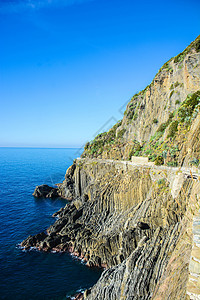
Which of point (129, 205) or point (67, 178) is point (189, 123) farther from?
point (67, 178)

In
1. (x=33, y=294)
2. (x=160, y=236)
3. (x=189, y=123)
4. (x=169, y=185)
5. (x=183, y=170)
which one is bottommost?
(x=33, y=294)

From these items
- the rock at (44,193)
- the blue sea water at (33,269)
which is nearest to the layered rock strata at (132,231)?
the blue sea water at (33,269)

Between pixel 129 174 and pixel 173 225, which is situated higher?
pixel 129 174

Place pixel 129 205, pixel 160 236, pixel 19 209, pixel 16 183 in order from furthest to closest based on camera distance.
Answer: pixel 16 183, pixel 19 209, pixel 129 205, pixel 160 236

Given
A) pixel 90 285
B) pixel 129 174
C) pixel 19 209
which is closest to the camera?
pixel 90 285

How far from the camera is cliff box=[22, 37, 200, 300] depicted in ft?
72.2

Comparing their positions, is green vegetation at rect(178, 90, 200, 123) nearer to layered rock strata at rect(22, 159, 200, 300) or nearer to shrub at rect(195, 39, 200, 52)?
layered rock strata at rect(22, 159, 200, 300)

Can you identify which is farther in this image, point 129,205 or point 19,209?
point 19,209

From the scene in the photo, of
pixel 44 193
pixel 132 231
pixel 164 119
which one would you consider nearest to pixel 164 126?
pixel 164 119

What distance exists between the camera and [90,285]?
29.1m

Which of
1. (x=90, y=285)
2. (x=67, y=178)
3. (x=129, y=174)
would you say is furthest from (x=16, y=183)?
(x=90, y=285)

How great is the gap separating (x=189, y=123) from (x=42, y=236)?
37.3 m

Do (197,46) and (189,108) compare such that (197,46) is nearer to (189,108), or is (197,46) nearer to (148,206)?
(189,108)

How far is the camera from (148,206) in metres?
34.2
